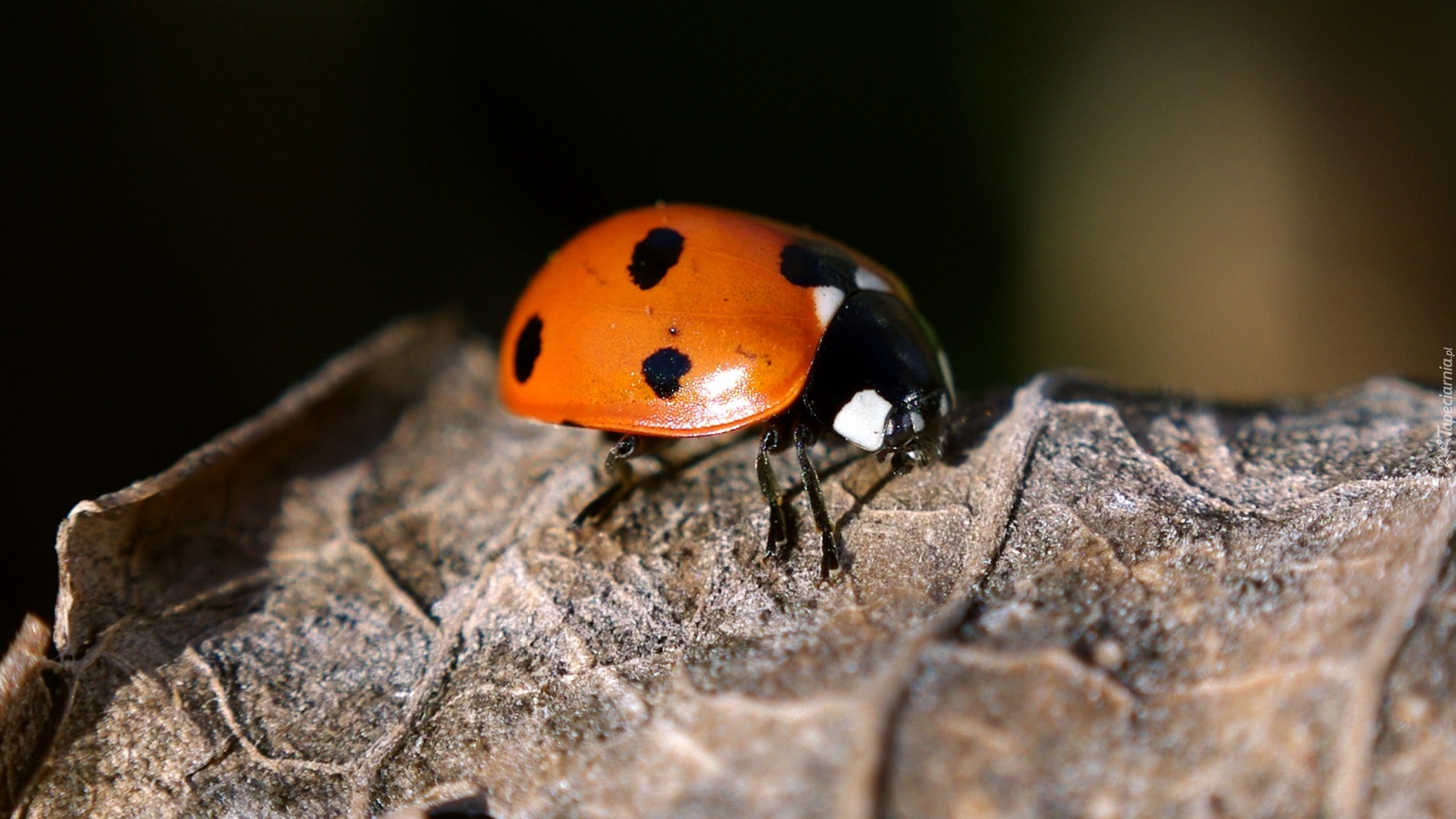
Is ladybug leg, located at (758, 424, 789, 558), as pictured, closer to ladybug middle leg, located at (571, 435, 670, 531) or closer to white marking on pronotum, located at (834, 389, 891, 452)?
white marking on pronotum, located at (834, 389, 891, 452)

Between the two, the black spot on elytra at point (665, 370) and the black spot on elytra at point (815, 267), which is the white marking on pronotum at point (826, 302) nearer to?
the black spot on elytra at point (815, 267)

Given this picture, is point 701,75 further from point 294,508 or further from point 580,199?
point 294,508

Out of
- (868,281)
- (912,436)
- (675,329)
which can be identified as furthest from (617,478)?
(868,281)

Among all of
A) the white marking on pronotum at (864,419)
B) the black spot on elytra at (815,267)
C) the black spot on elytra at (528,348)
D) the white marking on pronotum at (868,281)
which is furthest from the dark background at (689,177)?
the white marking on pronotum at (864,419)

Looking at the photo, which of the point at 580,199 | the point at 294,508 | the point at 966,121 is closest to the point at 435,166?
the point at 580,199

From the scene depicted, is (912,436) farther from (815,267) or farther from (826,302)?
(815,267)

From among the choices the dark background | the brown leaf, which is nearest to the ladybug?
the brown leaf

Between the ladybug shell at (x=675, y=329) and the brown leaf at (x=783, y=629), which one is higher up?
the ladybug shell at (x=675, y=329)
